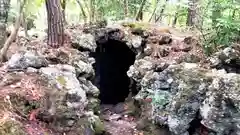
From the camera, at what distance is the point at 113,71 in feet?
37.7

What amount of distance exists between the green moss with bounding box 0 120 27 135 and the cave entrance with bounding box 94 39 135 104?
5627 mm

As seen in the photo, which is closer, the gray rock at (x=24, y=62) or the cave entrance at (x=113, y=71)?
the gray rock at (x=24, y=62)

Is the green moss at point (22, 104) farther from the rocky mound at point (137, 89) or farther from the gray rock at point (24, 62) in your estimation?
the gray rock at point (24, 62)

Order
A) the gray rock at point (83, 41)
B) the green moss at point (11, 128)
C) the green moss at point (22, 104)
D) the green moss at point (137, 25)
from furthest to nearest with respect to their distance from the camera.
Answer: the green moss at point (137, 25) < the gray rock at point (83, 41) < the green moss at point (22, 104) < the green moss at point (11, 128)

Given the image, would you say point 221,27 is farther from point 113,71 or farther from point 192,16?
point 113,71

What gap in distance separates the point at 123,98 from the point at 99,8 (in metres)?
4.72

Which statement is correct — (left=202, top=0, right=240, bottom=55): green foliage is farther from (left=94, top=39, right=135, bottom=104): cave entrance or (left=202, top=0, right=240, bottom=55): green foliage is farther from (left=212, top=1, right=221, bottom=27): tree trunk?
(left=94, top=39, right=135, bottom=104): cave entrance

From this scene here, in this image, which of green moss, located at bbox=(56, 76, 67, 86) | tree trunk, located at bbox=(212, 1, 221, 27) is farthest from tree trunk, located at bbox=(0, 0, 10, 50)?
tree trunk, located at bbox=(212, 1, 221, 27)

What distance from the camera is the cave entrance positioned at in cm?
1086

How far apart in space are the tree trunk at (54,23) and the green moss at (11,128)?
3.37 metres

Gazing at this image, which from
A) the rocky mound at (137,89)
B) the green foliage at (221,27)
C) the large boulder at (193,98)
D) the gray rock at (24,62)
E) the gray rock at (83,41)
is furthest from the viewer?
the gray rock at (83,41)

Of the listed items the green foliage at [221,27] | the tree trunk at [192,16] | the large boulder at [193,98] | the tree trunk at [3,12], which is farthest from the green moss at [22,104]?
the tree trunk at [192,16]

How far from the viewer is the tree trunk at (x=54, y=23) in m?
8.00

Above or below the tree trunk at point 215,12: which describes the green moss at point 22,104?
below
